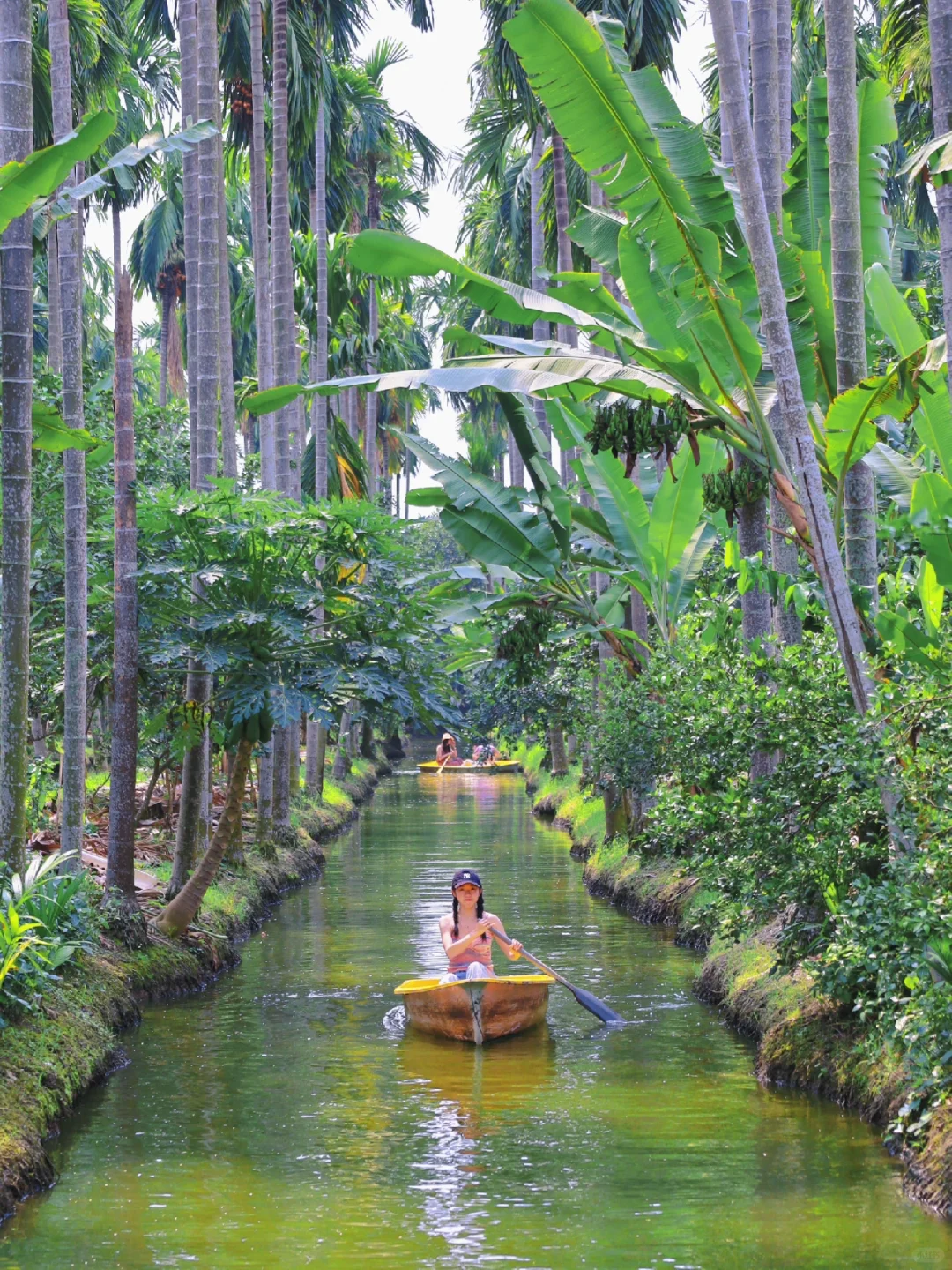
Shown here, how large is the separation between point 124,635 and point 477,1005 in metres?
5.04

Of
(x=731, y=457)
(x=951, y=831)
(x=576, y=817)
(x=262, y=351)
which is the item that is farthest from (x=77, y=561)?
(x=576, y=817)

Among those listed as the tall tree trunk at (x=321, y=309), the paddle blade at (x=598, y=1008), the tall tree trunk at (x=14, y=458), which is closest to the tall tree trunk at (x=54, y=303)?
the tall tree trunk at (x=14, y=458)

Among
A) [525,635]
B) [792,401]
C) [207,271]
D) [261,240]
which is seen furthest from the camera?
[261,240]

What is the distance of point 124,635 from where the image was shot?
50.4 feet

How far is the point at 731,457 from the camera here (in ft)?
42.7

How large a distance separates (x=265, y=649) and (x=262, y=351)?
12.6m

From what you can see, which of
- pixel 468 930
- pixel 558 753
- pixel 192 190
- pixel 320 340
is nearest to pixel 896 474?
pixel 468 930

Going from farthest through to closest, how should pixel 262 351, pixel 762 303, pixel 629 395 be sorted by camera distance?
1. pixel 262 351
2. pixel 629 395
3. pixel 762 303

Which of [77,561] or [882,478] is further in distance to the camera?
[77,561]

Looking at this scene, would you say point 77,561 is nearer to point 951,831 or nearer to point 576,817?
point 951,831

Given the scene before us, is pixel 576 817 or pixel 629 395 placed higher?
pixel 629 395

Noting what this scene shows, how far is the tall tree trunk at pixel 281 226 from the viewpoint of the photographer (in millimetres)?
25109


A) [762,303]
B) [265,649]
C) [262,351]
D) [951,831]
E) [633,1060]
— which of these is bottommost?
[633,1060]

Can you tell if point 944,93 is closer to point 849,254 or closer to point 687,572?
point 849,254
